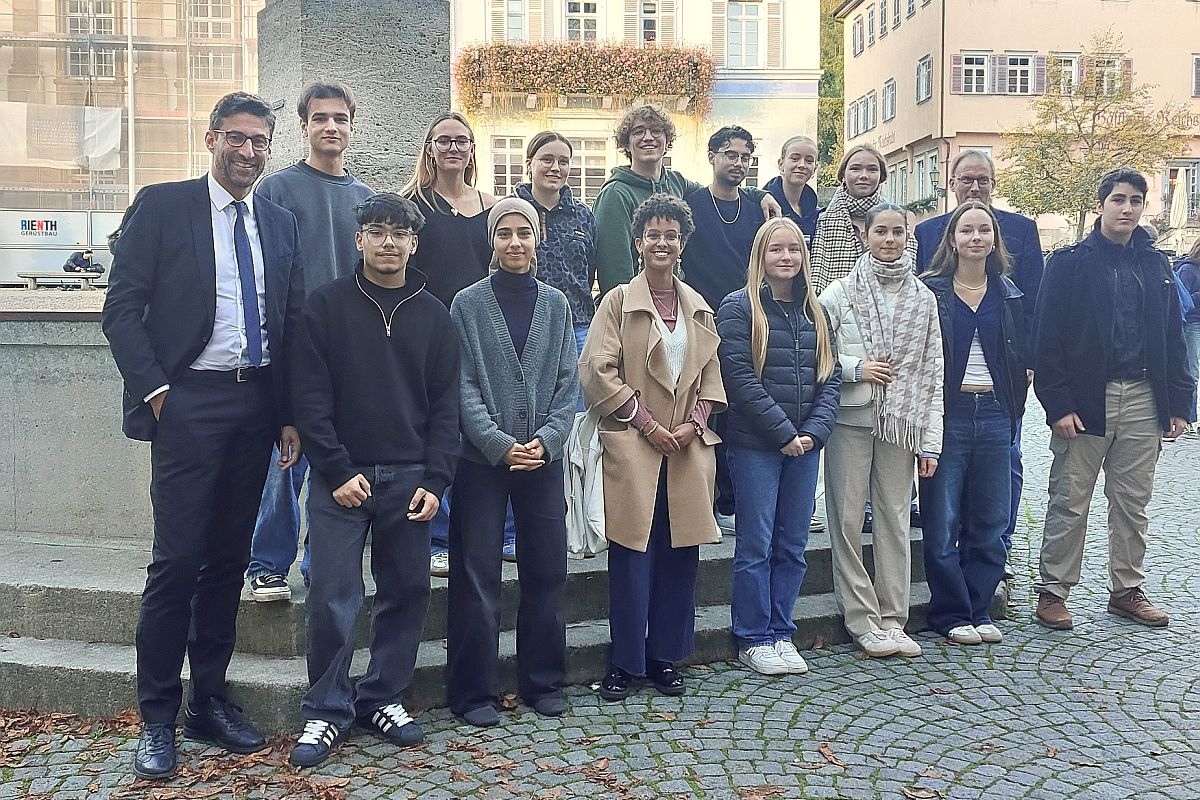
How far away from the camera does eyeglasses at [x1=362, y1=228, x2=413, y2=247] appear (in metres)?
4.38

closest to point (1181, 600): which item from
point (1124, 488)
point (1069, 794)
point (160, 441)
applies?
point (1124, 488)

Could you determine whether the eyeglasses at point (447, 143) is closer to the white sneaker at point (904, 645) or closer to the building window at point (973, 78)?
the white sneaker at point (904, 645)

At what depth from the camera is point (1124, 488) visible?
6.12m

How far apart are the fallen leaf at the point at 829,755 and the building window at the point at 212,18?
7.13 m

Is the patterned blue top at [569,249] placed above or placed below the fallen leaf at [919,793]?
above

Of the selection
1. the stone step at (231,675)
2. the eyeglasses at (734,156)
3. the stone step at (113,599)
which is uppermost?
the eyeglasses at (734,156)

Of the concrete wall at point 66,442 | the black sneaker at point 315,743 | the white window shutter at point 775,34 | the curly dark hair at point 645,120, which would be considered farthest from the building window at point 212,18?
the white window shutter at point 775,34

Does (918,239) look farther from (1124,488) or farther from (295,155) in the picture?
(295,155)

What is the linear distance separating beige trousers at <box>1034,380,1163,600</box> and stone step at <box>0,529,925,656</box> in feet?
7.98

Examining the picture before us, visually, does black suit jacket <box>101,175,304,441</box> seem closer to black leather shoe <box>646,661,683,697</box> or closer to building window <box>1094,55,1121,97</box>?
black leather shoe <box>646,661,683,697</box>

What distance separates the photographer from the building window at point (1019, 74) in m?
41.5

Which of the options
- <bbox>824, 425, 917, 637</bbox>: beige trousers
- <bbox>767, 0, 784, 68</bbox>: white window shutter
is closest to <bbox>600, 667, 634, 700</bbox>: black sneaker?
<bbox>824, 425, 917, 637</bbox>: beige trousers

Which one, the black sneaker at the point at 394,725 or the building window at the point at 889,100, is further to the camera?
the building window at the point at 889,100

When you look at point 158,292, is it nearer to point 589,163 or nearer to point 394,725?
point 394,725
